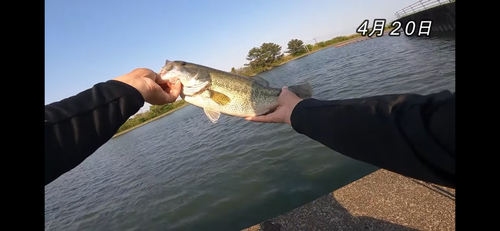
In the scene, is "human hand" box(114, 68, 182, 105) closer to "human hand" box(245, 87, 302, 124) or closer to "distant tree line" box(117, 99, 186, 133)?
"human hand" box(245, 87, 302, 124)

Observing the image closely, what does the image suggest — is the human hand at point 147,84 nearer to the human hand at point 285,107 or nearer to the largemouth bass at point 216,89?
the largemouth bass at point 216,89

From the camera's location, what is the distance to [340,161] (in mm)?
9250

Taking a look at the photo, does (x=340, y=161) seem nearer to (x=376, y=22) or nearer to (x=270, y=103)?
(x=270, y=103)

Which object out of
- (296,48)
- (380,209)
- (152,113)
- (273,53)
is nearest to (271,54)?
(273,53)

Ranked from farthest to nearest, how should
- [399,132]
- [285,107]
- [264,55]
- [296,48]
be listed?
[296,48] → [264,55] → [285,107] → [399,132]

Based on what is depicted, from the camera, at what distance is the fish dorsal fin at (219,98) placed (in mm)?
4309

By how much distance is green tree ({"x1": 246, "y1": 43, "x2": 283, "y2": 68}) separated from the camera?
3928 inches

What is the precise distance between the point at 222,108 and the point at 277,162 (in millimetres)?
7699

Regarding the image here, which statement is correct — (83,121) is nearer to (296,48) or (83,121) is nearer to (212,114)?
(212,114)

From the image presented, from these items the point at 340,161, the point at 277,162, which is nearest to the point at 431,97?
the point at 340,161

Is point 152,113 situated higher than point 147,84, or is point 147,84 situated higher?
point 147,84

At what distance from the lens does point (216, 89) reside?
14.6 ft

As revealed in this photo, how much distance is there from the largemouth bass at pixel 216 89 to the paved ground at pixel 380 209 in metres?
2.98

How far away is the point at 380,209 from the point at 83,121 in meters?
5.29
